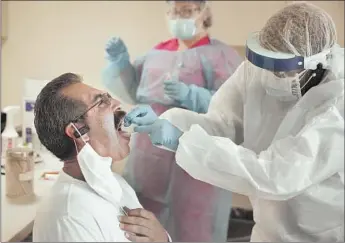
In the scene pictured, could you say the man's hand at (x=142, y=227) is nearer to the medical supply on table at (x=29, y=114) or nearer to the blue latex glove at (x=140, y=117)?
the blue latex glove at (x=140, y=117)

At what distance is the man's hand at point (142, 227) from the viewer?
977mm

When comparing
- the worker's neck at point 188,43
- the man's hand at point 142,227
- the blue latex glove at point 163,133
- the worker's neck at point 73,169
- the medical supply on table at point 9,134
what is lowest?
the man's hand at point 142,227

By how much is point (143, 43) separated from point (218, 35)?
0.33 meters

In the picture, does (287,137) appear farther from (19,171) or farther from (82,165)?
(19,171)

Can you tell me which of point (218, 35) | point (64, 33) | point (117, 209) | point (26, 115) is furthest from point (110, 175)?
point (218, 35)

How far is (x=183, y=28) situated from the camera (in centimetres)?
172

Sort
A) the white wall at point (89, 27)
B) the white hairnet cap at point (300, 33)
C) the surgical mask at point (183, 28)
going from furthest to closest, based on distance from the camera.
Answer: the surgical mask at point (183, 28), the white wall at point (89, 27), the white hairnet cap at point (300, 33)

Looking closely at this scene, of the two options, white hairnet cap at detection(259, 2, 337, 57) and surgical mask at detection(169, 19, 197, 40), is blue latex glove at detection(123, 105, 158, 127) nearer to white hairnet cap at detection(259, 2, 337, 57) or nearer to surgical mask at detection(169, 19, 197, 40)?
white hairnet cap at detection(259, 2, 337, 57)

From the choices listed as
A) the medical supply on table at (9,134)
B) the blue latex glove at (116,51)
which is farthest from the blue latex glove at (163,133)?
the blue latex glove at (116,51)

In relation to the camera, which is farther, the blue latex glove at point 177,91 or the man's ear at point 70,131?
the blue latex glove at point 177,91

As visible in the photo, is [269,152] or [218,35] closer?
[269,152]

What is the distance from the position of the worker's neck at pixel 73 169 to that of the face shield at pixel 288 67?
0.44m

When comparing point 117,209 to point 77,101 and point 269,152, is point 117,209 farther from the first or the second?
point 269,152

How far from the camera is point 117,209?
38.5 inches
